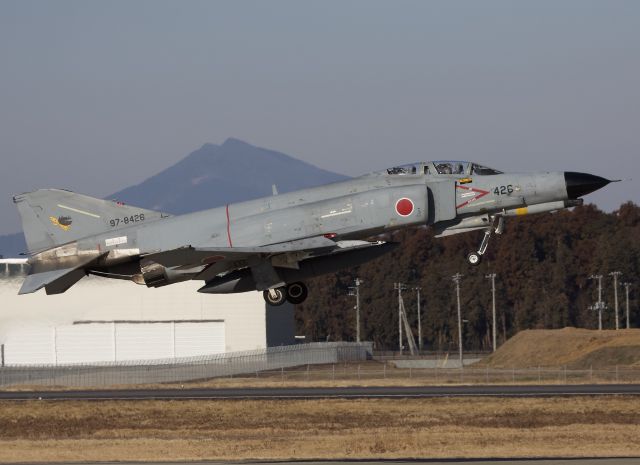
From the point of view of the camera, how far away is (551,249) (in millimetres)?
127688

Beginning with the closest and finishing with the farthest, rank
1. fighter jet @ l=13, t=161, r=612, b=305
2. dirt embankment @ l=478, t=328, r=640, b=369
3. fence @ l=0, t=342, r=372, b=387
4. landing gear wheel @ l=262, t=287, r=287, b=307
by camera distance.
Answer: fighter jet @ l=13, t=161, r=612, b=305 < landing gear wheel @ l=262, t=287, r=287, b=307 < fence @ l=0, t=342, r=372, b=387 < dirt embankment @ l=478, t=328, r=640, b=369

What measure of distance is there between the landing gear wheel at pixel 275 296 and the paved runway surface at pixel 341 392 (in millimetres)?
11340

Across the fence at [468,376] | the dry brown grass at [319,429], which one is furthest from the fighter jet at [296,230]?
the fence at [468,376]

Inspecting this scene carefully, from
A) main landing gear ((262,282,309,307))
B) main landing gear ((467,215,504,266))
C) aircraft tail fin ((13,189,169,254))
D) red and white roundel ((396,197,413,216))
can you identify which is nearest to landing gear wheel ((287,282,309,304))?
main landing gear ((262,282,309,307))

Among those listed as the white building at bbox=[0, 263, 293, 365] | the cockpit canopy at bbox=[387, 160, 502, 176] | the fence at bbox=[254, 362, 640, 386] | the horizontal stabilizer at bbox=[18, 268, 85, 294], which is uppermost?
the cockpit canopy at bbox=[387, 160, 502, 176]

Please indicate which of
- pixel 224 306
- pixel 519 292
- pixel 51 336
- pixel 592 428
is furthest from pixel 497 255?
pixel 592 428

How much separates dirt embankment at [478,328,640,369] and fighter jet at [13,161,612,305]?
1670 inches

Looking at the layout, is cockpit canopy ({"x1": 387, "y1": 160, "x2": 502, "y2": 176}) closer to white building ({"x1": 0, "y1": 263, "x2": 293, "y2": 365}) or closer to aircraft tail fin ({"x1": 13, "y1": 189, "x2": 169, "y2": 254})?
aircraft tail fin ({"x1": 13, "y1": 189, "x2": 169, "y2": 254})

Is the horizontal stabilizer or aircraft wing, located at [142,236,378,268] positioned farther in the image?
the horizontal stabilizer

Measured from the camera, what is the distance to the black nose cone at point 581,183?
1299 inches

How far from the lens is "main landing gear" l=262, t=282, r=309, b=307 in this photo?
3378 centimetres

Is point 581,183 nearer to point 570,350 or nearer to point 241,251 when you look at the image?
point 241,251

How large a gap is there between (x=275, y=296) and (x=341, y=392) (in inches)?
586

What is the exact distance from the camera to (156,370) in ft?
207
